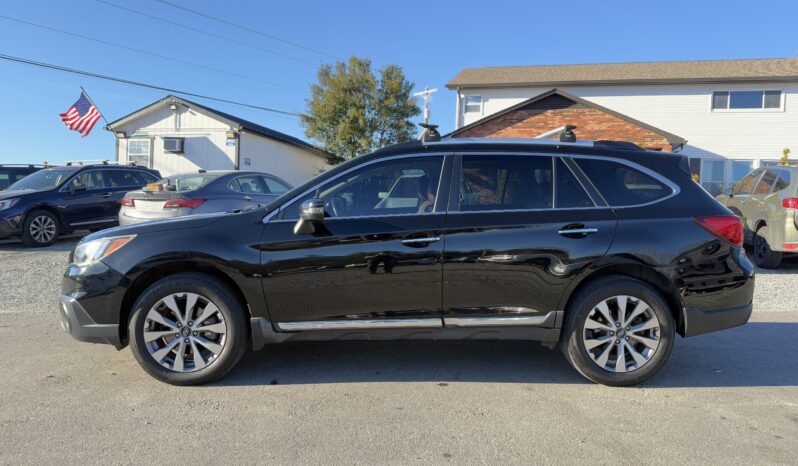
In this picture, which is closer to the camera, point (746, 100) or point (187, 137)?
point (746, 100)

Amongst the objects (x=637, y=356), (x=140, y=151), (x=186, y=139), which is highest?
(x=186, y=139)

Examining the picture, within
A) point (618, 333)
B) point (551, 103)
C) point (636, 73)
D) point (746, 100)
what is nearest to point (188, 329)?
point (618, 333)

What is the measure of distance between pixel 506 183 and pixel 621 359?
152 centimetres

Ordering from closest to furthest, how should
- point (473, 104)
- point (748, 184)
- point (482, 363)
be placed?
1. point (482, 363)
2. point (748, 184)
3. point (473, 104)

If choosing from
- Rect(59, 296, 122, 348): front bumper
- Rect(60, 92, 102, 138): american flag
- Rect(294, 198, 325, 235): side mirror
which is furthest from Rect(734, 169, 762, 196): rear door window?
Rect(60, 92, 102, 138): american flag

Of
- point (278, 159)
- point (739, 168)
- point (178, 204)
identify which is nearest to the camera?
point (178, 204)

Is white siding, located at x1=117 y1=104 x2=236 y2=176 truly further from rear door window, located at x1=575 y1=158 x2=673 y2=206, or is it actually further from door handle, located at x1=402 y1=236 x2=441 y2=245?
rear door window, located at x1=575 y1=158 x2=673 y2=206

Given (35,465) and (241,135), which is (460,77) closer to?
(241,135)

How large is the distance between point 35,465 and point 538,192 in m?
3.49

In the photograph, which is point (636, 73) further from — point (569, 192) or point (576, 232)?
point (576, 232)

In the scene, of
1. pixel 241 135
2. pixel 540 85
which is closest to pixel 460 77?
pixel 540 85

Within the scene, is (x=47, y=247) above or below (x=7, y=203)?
below

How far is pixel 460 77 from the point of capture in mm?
24844

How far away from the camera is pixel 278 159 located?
25656 mm
